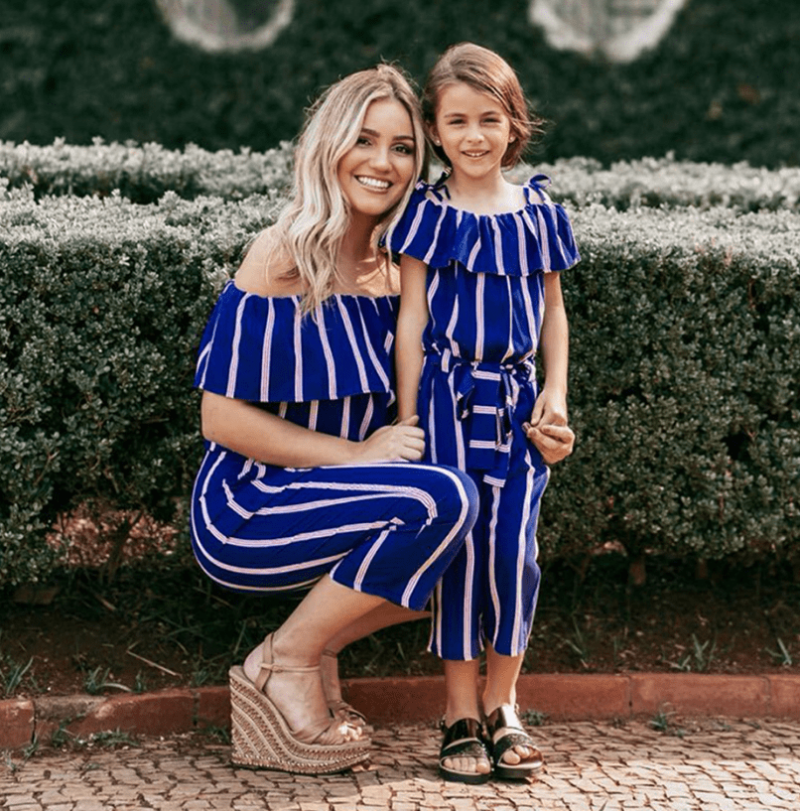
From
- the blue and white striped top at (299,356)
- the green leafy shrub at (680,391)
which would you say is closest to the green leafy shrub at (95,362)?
the blue and white striped top at (299,356)

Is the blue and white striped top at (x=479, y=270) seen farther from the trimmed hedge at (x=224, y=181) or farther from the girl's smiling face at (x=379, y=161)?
the trimmed hedge at (x=224, y=181)

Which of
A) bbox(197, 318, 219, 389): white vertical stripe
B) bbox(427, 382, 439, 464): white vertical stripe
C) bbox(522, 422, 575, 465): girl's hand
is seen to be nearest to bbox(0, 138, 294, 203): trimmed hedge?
bbox(197, 318, 219, 389): white vertical stripe

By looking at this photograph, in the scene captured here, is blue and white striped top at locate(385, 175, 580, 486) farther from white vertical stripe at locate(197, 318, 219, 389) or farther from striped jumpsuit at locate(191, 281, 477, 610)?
white vertical stripe at locate(197, 318, 219, 389)

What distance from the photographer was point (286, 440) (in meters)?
3.49

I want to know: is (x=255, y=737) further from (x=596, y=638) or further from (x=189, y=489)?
(x=596, y=638)

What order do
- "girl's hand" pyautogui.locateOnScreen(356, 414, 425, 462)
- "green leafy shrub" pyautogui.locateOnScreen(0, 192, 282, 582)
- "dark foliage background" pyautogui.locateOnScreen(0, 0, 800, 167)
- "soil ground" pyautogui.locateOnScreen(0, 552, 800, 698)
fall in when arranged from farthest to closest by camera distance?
1. "dark foliage background" pyautogui.locateOnScreen(0, 0, 800, 167)
2. "soil ground" pyautogui.locateOnScreen(0, 552, 800, 698)
3. "green leafy shrub" pyautogui.locateOnScreen(0, 192, 282, 582)
4. "girl's hand" pyautogui.locateOnScreen(356, 414, 425, 462)

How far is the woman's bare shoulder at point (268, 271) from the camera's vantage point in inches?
138

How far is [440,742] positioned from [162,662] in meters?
0.89

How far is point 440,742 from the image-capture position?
382 centimetres

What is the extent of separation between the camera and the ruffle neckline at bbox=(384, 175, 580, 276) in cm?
350

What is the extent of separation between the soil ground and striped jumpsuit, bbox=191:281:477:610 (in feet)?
2.16

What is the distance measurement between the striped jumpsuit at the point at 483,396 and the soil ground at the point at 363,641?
0.69m

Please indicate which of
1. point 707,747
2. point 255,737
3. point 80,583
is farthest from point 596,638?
point 80,583

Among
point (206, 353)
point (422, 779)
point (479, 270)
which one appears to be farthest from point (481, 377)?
A: point (422, 779)
